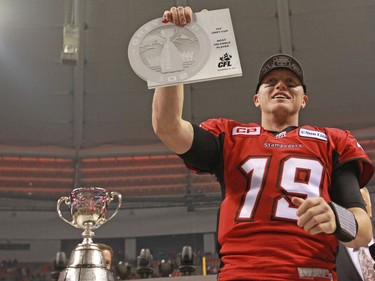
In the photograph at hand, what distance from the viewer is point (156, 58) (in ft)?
Answer: 3.41

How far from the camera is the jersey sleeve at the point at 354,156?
3.71 feet

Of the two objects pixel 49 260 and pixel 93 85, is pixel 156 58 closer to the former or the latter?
pixel 93 85

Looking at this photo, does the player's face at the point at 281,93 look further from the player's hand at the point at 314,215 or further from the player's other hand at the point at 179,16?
the player's hand at the point at 314,215

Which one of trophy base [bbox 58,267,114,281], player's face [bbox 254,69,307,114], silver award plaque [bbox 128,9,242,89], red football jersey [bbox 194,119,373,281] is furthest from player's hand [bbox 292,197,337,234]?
trophy base [bbox 58,267,114,281]

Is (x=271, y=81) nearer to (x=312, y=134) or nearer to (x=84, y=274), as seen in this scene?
(x=312, y=134)

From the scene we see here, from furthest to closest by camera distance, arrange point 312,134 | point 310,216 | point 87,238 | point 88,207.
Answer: point 88,207 → point 87,238 → point 312,134 → point 310,216

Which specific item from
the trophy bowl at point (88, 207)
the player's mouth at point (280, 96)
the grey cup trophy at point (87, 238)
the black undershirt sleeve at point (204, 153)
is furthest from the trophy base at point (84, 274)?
the player's mouth at point (280, 96)

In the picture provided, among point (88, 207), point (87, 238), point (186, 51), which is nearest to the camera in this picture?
point (186, 51)

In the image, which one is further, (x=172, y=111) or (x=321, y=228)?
(x=172, y=111)

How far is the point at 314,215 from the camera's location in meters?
0.83

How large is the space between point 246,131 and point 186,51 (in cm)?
25

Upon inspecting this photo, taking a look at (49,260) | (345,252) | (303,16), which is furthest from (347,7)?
(49,260)

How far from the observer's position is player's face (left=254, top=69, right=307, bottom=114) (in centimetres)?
123

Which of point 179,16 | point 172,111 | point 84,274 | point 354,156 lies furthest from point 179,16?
point 84,274
